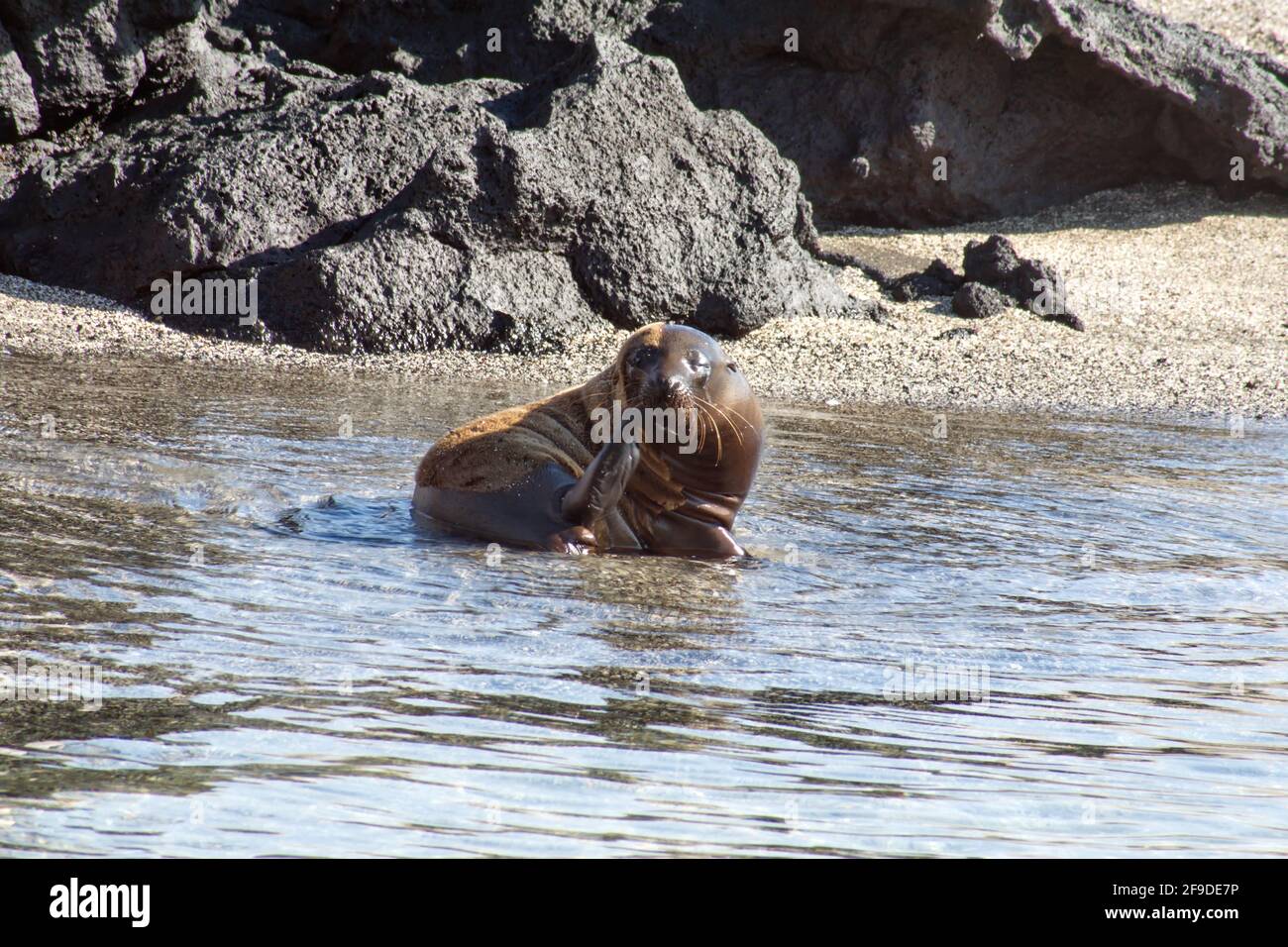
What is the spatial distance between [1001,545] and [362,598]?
9.32ft

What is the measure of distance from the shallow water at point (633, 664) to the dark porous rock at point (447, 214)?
12.9 ft

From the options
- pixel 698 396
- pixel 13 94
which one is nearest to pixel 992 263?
pixel 698 396

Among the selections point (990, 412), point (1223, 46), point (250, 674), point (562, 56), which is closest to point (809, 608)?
point (250, 674)

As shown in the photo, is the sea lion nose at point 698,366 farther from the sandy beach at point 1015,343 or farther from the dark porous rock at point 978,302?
the dark porous rock at point 978,302

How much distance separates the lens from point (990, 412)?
10773 mm

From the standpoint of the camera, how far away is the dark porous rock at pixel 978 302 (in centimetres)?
1301

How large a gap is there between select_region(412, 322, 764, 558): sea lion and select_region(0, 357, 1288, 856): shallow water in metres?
0.22

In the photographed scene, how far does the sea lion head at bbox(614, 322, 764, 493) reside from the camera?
237 inches

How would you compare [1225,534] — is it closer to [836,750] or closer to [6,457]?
[836,750]

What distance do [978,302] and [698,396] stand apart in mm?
7449

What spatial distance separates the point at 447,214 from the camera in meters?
12.3

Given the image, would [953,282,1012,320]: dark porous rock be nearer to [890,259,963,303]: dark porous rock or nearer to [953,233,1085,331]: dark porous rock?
[953,233,1085,331]: dark porous rock

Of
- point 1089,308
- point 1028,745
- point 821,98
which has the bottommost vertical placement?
point 1028,745
